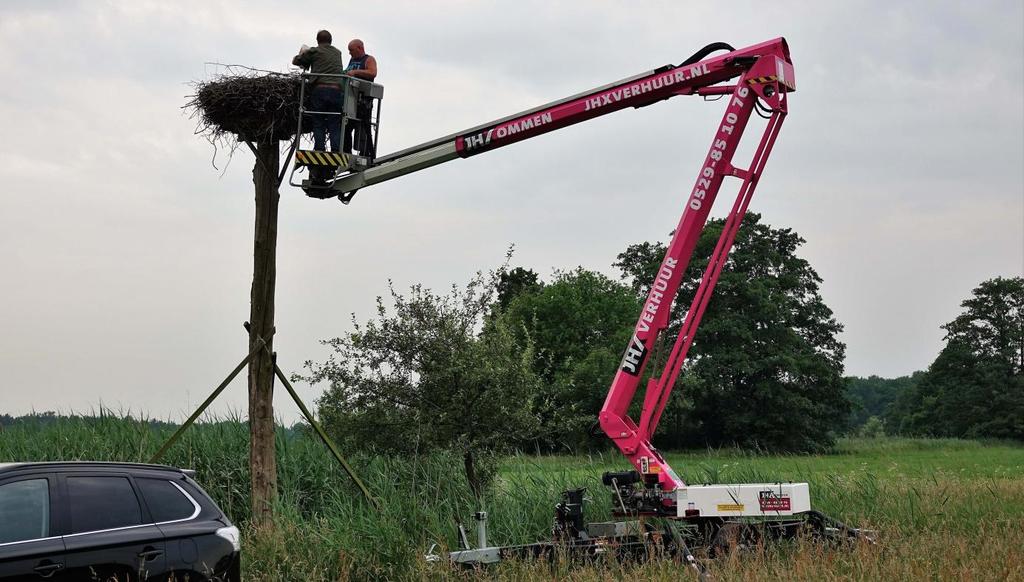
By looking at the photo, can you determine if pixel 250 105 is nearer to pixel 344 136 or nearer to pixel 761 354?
pixel 344 136

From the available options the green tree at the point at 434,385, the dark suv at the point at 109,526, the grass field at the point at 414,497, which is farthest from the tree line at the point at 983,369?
the dark suv at the point at 109,526

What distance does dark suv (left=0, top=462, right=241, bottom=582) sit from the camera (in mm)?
7566

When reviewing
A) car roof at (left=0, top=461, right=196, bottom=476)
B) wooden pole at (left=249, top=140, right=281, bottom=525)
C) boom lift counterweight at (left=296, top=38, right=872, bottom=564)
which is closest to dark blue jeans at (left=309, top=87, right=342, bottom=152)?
wooden pole at (left=249, top=140, right=281, bottom=525)

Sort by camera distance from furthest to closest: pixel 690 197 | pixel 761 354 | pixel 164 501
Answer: pixel 761 354 → pixel 690 197 → pixel 164 501

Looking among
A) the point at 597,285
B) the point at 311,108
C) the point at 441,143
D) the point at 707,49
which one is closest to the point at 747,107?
the point at 707,49

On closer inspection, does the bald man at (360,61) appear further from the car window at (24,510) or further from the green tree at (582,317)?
the green tree at (582,317)

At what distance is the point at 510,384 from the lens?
1595 cm

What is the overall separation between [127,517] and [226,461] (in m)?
8.05

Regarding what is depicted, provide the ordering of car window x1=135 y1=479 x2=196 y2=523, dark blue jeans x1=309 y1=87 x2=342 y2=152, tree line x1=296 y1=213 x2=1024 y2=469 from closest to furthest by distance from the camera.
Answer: car window x1=135 y1=479 x2=196 y2=523, dark blue jeans x1=309 y1=87 x2=342 y2=152, tree line x1=296 y1=213 x2=1024 y2=469

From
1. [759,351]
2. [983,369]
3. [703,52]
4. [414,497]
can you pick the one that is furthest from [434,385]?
[983,369]

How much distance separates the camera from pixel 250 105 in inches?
556

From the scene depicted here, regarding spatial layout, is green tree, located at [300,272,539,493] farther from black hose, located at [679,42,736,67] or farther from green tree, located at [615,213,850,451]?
green tree, located at [615,213,850,451]

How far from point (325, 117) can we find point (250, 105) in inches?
44.1

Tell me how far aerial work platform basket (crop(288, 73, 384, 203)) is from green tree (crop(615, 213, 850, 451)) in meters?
41.9
